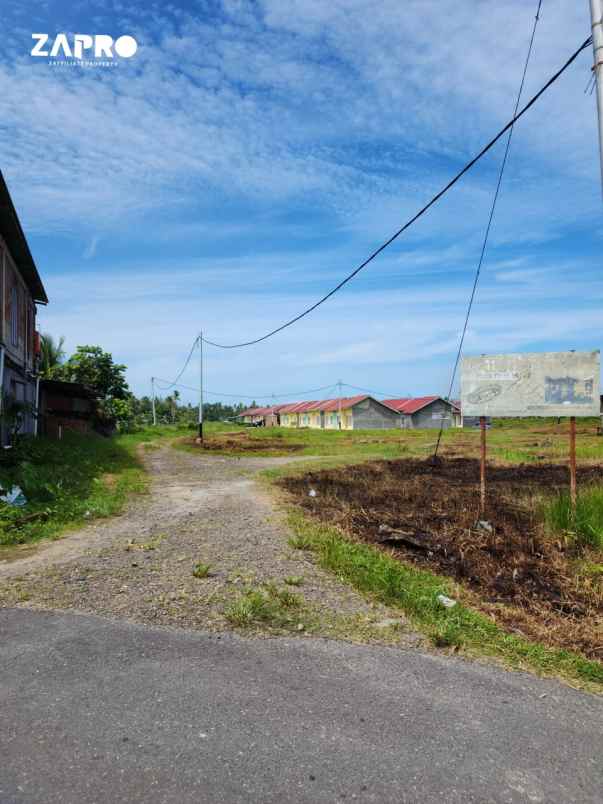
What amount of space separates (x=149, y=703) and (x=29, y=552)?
4115 millimetres

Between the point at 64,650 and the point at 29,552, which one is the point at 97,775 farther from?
the point at 29,552

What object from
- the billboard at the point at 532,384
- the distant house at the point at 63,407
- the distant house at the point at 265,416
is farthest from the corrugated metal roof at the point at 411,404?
the billboard at the point at 532,384

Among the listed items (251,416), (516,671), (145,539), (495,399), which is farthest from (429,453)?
(251,416)

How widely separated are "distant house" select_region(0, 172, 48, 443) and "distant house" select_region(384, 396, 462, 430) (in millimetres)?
42459

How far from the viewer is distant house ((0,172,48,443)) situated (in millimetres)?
13008

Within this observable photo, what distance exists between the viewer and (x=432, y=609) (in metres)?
5.12

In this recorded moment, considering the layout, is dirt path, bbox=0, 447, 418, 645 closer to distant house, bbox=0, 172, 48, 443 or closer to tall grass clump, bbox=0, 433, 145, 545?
tall grass clump, bbox=0, 433, 145, 545

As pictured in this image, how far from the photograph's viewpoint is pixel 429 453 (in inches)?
948

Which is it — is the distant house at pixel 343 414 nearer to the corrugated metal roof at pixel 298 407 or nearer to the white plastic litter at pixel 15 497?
the corrugated metal roof at pixel 298 407

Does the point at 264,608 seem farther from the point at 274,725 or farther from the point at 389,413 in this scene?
the point at 389,413

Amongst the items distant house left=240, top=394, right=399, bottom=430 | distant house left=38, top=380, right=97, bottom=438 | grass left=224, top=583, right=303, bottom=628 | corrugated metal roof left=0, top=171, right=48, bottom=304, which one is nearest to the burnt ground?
grass left=224, top=583, right=303, bottom=628

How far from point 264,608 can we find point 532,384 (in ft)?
22.2

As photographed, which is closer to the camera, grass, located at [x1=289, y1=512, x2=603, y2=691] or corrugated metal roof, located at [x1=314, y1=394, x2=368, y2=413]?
grass, located at [x1=289, y1=512, x2=603, y2=691]

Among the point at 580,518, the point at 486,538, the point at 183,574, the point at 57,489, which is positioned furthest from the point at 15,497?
the point at 580,518
